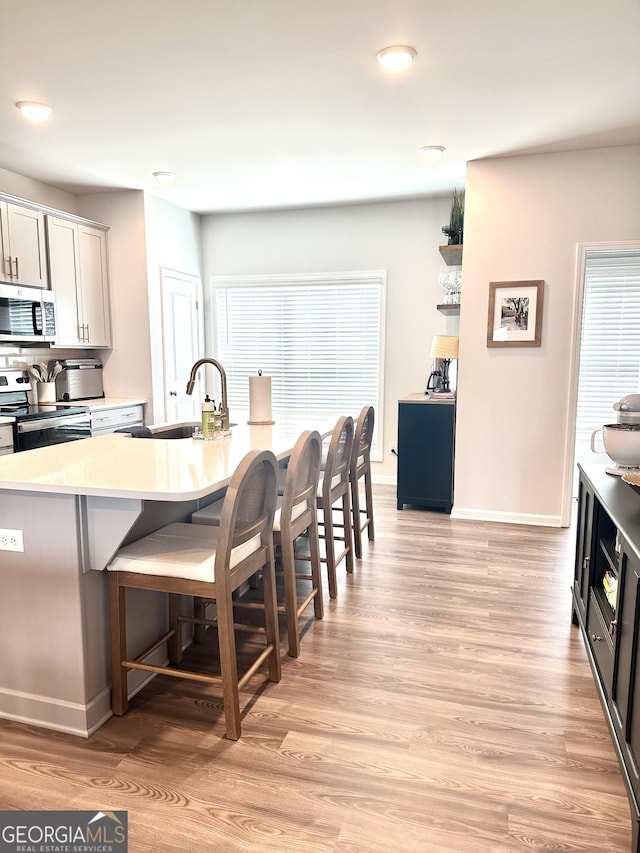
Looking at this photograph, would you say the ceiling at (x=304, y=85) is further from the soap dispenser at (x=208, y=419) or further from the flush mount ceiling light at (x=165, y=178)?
the soap dispenser at (x=208, y=419)

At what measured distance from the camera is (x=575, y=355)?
433 centimetres

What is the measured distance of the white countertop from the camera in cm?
186

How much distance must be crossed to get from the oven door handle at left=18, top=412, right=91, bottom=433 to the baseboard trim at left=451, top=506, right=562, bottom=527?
3085 mm

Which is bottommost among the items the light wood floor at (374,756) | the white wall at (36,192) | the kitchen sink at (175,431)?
the light wood floor at (374,756)

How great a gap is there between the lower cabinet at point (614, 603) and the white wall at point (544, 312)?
1741 mm

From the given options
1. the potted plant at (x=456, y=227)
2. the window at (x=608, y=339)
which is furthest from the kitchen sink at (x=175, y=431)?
the window at (x=608, y=339)

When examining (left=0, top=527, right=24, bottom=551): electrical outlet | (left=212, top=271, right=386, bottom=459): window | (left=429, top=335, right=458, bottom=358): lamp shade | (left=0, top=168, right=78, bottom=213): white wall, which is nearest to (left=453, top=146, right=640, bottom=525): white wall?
(left=429, top=335, right=458, bottom=358): lamp shade

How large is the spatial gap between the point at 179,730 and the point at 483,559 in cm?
235

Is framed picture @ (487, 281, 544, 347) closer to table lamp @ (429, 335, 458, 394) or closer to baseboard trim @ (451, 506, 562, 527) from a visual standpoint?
table lamp @ (429, 335, 458, 394)

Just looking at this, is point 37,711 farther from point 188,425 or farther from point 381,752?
point 188,425

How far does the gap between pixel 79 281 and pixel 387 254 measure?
9.41 feet

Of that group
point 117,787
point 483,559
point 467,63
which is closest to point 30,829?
point 117,787

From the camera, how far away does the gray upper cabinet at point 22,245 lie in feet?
13.9

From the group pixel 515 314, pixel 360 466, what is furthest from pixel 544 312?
pixel 360 466
